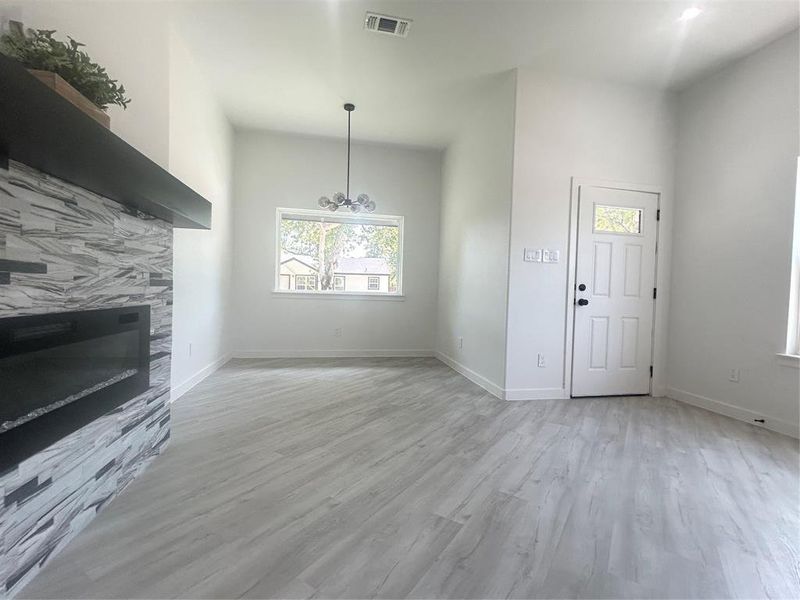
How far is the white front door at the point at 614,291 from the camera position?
11.2 ft

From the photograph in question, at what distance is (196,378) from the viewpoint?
3518 mm

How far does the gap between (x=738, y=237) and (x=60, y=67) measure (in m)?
4.59

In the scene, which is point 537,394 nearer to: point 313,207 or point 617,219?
point 617,219

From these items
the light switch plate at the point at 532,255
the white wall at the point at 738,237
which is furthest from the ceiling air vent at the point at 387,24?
the white wall at the point at 738,237

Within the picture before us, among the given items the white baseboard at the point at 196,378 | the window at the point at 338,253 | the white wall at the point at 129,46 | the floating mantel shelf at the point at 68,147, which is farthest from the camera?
the window at the point at 338,253

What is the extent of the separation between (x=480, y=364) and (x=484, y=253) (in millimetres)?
1205

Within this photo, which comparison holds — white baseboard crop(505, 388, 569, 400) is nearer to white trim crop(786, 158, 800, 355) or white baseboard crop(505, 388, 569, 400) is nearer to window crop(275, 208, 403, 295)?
white trim crop(786, 158, 800, 355)

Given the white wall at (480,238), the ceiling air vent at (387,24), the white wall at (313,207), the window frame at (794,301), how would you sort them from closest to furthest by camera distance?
the ceiling air vent at (387,24)
the window frame at (794,301)
the white wall at (480,238)
the white wall at (313,207)

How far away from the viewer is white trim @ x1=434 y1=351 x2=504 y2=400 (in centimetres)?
336

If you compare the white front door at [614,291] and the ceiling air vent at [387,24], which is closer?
the ceiling air vent at [387,24]

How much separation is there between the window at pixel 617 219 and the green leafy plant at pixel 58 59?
3747mm

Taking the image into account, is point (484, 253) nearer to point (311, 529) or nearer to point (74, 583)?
point (311, 529)

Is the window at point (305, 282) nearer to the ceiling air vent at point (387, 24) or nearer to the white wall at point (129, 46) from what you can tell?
the white wall at point (129, 46)

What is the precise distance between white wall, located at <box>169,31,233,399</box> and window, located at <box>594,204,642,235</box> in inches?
151
